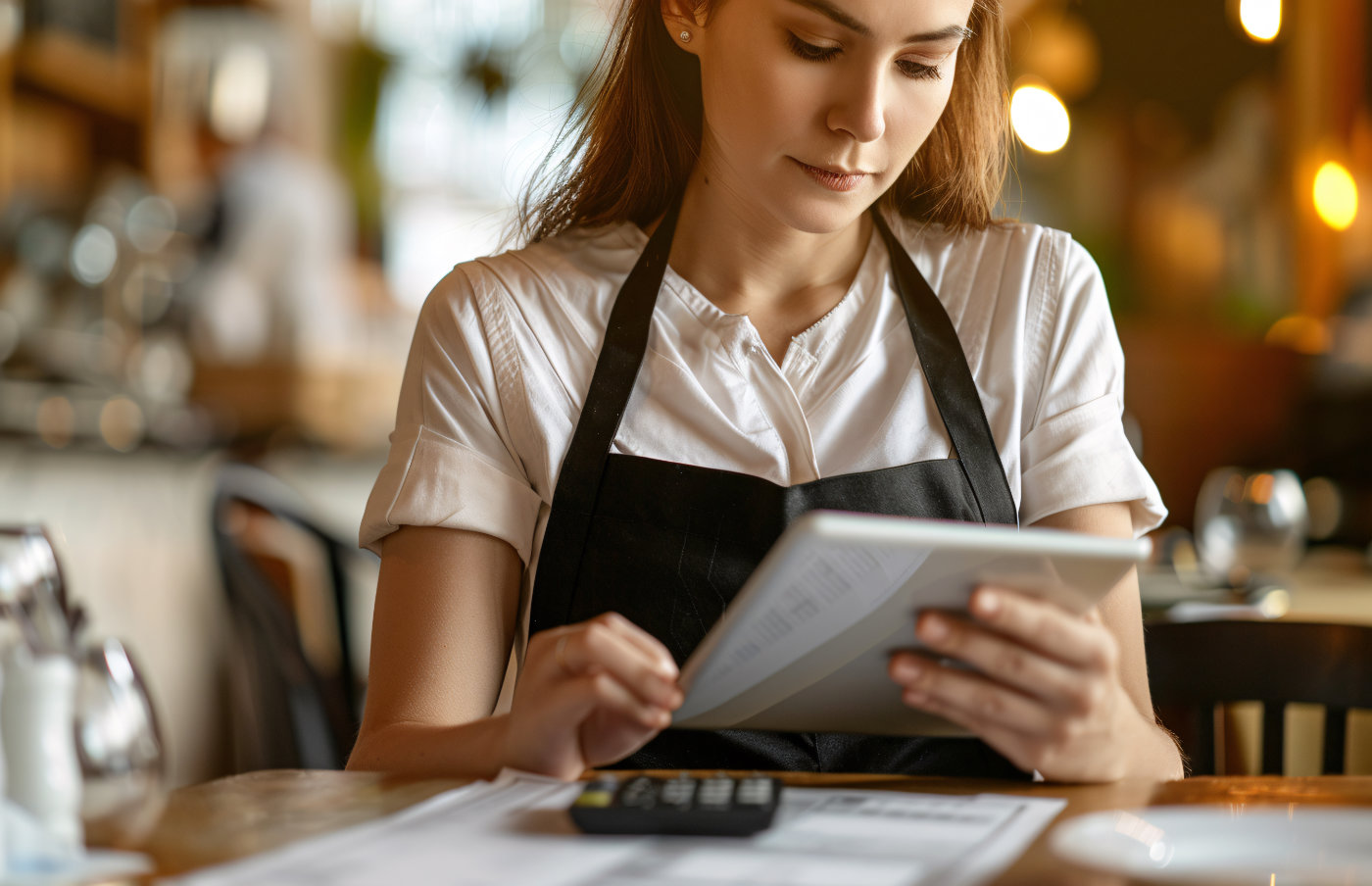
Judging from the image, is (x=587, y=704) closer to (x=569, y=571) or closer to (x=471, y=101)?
(x=569, y=571)

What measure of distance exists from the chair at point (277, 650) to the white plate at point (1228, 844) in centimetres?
130

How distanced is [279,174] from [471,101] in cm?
185

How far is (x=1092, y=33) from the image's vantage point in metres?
5.04

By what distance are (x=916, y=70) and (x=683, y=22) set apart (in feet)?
0.90

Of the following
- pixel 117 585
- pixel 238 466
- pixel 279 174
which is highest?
pixel 279 174

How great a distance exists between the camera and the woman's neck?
4.66 ft

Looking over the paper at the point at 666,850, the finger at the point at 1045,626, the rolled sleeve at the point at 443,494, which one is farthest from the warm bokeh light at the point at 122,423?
the finger at the point at 1045,626

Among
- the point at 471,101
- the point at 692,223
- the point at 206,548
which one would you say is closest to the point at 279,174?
the point at 471,101

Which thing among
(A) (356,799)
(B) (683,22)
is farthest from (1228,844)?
(B) (683,22)

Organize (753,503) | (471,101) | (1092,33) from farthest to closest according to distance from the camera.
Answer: (471,101)
(1092,33)
(753,503)

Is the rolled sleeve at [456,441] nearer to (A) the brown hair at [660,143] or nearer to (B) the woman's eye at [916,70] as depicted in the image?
(A) the brown hair at [660,143]

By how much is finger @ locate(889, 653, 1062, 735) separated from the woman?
19 centimetres

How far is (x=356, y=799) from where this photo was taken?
887 mm

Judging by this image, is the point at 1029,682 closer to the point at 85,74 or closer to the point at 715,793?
the point at 715,793
